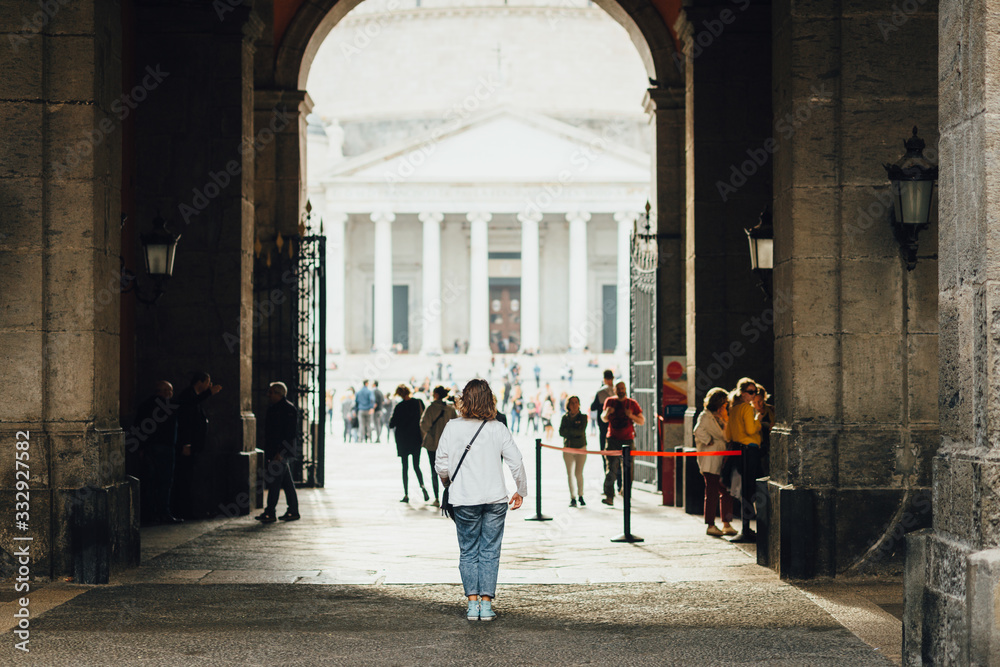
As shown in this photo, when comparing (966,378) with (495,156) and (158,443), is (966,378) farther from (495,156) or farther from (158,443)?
(495,156)

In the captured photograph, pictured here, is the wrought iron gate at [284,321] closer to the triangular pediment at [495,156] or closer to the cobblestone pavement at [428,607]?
the cobblestone pavement at [428,607]

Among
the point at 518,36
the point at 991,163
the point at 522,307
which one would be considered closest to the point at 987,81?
the point at 991,163

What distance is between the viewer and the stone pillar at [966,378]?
504 centimetres

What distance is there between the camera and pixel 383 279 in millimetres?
61219

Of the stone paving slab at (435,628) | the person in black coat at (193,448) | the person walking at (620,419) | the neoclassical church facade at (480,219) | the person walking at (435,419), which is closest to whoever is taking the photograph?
the stone paving slab at (435,628)

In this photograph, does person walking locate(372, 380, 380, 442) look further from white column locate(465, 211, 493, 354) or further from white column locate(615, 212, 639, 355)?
white column locate(465, 211, 493, 354)

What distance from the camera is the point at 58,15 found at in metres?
7.88

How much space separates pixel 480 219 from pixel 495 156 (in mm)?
3250

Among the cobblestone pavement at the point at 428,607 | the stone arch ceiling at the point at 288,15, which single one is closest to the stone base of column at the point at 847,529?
the cobblestone pavement at the point at 428,607

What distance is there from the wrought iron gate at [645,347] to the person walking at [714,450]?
3.14 meters

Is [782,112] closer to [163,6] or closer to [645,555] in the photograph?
[645,555]

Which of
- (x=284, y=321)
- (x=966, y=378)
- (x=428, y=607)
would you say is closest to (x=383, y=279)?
(x=284, y=321)

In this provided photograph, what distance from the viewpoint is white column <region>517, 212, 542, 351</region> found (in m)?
59.5

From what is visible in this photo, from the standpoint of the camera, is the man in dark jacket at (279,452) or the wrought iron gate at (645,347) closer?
the man in dark jacket at (279,452)
